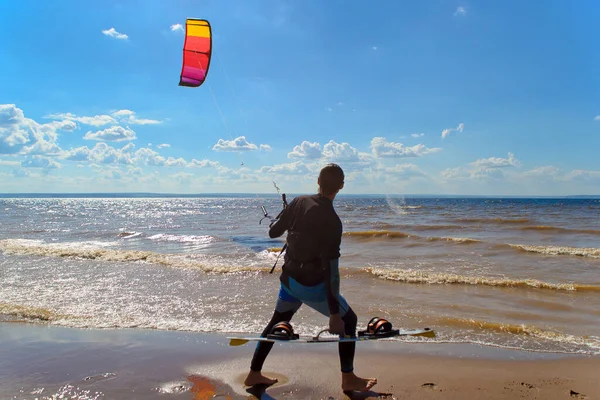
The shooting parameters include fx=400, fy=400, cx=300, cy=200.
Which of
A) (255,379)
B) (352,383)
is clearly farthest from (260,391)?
(352,383)

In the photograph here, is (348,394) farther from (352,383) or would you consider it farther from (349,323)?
(349,323)

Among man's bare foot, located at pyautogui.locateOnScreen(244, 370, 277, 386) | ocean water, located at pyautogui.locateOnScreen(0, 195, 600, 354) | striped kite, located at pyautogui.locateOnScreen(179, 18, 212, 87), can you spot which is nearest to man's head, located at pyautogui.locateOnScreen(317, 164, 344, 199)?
man's bare foot, located at pyautogui.locateOnScreen(244, 370, 277, 386)

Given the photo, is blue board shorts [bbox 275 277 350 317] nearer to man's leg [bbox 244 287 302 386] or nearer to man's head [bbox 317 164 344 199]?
man's leg [bbox 244 287 302 386]

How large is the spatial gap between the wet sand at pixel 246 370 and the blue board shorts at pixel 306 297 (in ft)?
3.11

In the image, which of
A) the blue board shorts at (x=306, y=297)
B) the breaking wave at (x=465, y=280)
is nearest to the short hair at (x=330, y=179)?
the blue board shorts at (x=306, y=297)

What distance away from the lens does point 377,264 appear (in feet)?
40.3

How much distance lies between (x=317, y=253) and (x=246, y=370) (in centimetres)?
193

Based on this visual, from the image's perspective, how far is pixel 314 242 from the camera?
3.31 meters

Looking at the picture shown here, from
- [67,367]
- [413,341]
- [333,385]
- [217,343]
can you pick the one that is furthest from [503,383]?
[67,367]

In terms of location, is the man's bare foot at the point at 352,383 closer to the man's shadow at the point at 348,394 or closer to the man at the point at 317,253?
the man's shadow at the point at 348,394

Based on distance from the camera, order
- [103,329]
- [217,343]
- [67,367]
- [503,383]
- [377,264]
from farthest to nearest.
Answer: [377,264] < [103,329] < [217,343] < [67,367] < [503,383]

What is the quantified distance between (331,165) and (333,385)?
222 cm

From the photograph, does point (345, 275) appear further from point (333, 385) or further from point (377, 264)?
point (333, 385)

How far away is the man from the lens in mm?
3293
